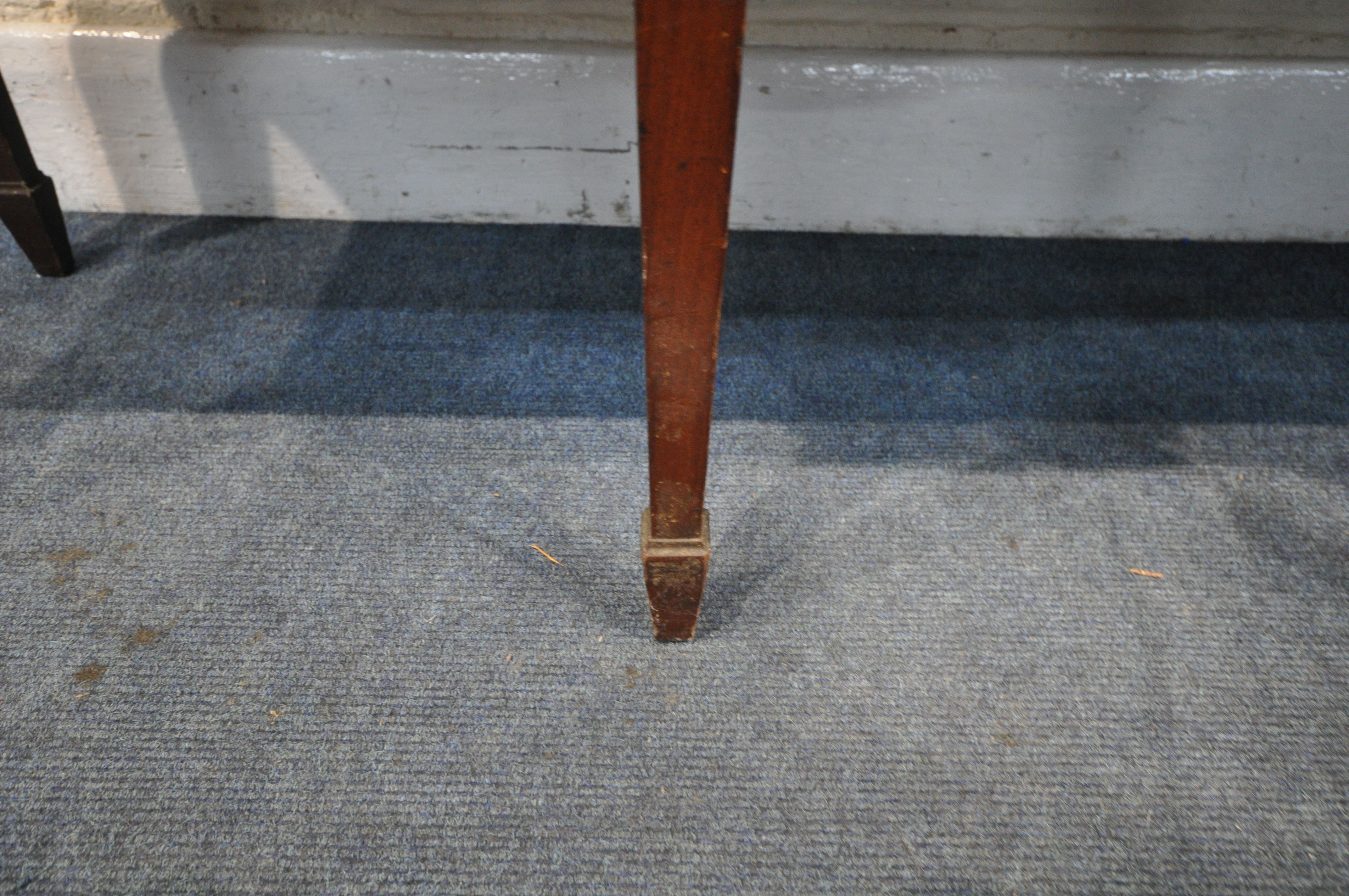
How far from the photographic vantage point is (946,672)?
966 mm

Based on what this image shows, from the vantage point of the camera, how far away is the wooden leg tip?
87 cm

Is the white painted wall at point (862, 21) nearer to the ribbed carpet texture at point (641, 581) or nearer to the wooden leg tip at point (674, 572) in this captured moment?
the ribbed carpet texture at point (641, 581)

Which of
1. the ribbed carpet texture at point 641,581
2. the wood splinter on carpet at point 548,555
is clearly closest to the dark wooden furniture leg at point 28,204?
the ribbed carpet texture at point 641,581

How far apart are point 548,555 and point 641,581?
0.40ft

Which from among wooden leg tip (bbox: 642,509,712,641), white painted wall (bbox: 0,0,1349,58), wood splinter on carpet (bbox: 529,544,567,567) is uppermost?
white painted wall (bbox: 0,0,1349,58)

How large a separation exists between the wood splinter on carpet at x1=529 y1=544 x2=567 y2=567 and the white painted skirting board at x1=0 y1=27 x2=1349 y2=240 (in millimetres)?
807

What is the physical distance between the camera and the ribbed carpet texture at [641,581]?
2.70 feet

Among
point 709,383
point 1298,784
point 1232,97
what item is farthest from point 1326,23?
point 709,383

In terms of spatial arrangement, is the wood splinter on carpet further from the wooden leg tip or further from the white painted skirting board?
the white painted skirting board

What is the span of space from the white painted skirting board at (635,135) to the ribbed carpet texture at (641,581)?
131 mm

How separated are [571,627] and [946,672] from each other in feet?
1.36

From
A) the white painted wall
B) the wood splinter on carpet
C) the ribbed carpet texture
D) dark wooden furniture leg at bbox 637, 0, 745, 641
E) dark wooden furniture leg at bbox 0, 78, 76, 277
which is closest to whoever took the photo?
dark wooden furniture leg at bbox 637, 0, 745, 641

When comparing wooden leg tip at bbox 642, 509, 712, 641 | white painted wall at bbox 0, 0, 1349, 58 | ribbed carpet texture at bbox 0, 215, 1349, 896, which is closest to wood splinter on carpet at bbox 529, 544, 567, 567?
ribbed carpet texture at bbox 0, 215, 1349, 896

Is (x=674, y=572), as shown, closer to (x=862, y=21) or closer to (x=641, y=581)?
(x=641, y=581)
